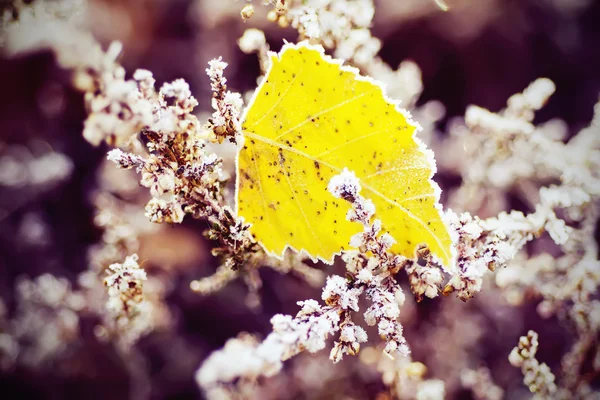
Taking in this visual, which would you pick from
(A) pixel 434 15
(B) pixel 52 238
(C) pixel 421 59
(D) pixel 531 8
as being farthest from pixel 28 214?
(D) pixel 531 8

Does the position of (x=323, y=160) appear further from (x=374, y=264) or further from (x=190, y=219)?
(x=190, y=219)

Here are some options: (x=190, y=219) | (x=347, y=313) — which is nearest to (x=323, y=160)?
(x=347, y=313)

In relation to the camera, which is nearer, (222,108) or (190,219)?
(222,108)

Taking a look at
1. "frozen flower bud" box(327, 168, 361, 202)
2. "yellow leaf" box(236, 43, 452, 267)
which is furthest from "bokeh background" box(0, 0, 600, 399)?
"frozen flower bud" box(327, 168, 361, 202)

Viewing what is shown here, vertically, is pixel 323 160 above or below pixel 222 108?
below

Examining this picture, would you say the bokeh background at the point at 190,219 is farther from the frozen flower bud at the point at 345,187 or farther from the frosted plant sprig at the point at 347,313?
the frozen flower bud at the point at 345,187

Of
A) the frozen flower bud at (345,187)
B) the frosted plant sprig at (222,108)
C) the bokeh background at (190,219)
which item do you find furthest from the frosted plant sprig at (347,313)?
the bokeh background at (190,219)

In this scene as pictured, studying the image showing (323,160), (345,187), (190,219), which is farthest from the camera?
(190,219)

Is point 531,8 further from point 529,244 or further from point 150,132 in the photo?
point 150,132

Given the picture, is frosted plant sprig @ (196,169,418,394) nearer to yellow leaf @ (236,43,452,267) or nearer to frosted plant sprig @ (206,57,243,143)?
yellow leaf @ (236,43,452,267)
